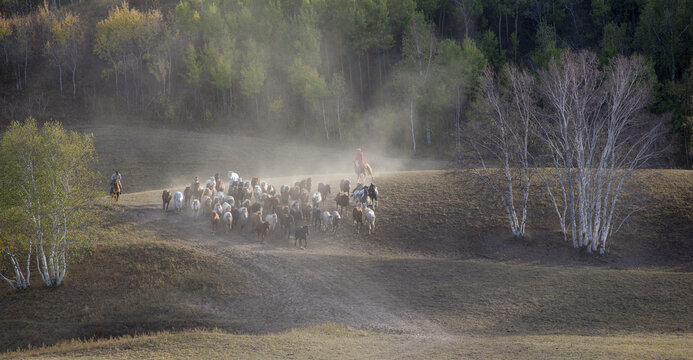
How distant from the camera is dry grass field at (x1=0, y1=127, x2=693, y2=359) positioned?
18.8m

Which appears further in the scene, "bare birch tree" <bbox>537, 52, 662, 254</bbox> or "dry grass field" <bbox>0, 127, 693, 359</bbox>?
"bare birch tree" <bbox>537, 52, 662, 254</bbox>

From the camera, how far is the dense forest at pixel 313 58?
6869 centimetres

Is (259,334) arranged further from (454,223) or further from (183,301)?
(454,223)

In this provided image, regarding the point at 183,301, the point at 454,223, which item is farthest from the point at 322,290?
the point at 454,223

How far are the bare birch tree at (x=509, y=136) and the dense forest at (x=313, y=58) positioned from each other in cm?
3118

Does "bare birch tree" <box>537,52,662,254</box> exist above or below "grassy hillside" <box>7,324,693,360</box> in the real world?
above

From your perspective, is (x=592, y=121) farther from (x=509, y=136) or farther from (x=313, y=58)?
(x=313, y=58)

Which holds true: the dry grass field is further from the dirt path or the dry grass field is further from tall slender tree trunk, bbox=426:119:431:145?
tall slender tree trunk, bbox=426:119:431:145

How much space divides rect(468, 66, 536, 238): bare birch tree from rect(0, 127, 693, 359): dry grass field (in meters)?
1.21

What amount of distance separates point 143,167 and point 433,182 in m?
31.9

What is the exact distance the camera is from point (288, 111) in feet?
251

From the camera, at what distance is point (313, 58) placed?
73125mm

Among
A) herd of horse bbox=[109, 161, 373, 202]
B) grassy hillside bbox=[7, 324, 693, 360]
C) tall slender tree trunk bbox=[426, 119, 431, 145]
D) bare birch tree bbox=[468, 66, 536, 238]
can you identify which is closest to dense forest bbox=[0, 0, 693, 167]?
tall slender tree trunk bbox=[426, 119, 431, 145]

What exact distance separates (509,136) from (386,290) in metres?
16.1
